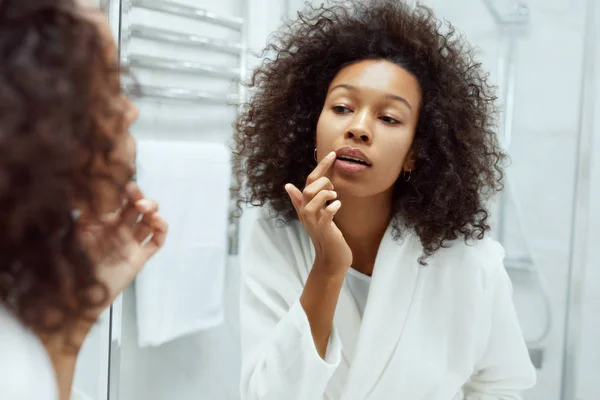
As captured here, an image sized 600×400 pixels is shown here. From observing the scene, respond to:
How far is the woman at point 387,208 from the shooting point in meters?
0.86

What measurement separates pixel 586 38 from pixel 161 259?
1.04 meters

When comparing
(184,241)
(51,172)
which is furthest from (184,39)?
(51,172)

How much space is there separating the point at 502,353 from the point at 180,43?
0.85 meters

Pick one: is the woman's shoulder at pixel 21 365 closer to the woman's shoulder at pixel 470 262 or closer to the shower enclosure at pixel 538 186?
the woman's shoulder at pixel 470 262

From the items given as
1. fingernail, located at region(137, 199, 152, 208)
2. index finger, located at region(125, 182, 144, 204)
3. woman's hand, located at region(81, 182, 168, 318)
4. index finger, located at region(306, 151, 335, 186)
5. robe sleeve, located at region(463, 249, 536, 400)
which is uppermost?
index finger, located at region(306, 151, 335, 186)

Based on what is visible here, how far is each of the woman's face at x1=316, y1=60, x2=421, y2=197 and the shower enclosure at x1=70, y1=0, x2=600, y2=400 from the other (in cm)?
47

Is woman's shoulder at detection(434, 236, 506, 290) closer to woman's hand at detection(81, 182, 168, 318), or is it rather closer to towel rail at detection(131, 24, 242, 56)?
woman's hand at detection(81, 182, 168, 318)

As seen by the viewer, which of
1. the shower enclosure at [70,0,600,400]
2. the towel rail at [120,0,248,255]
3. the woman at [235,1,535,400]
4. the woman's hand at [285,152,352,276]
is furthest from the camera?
the shower enclosure at [70,0,600,400]

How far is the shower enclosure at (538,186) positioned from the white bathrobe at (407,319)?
0.40m


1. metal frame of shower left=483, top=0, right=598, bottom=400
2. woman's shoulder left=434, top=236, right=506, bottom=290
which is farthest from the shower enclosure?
woman's shoulder left=434, top=236, right=506, bottom=290

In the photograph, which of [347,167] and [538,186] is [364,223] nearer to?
[347,167]

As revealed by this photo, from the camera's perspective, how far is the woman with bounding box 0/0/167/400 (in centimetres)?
42

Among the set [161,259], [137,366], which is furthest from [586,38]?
[137,366]

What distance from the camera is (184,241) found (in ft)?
4.07
